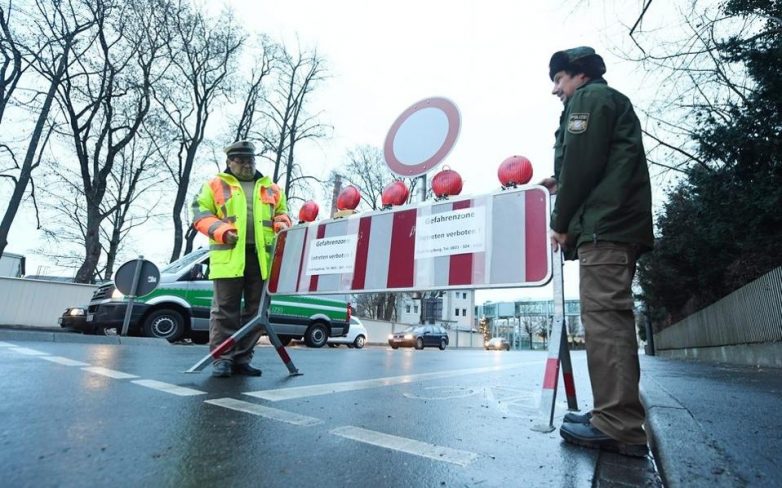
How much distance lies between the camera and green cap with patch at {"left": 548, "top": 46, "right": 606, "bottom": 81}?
2.46 meters

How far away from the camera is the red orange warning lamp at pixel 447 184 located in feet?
11.7

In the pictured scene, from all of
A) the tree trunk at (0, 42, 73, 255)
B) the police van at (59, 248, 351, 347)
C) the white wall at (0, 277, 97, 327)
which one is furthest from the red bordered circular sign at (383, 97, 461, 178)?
the tree trunk at (0, 42, 73, 255)

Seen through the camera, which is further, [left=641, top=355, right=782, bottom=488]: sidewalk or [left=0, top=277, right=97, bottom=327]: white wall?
[left=0, top=277, right=97, bottom=327]: white wall

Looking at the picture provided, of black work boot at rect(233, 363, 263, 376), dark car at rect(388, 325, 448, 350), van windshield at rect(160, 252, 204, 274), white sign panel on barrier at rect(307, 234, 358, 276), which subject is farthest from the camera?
dark car at rect(388, 325, 448, 350)

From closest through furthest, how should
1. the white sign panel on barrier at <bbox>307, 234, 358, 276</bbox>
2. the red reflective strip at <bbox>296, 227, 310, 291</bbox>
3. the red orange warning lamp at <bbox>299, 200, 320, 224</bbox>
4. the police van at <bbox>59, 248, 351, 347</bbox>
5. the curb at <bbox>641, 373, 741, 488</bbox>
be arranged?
the curb at <bbox>641, 373, 741, 488</bbox> → the white sign panel on barrier at <bbox>307, 234, 358, 276</bbox> → the red reflective strip at <bbox>296, 227, 310, 291</bbox> → the red orange warning lamp at <bbox>299, 200, 320, 224</bbox> → the police van at <bbox>59, 248, 351, 347</bbox>

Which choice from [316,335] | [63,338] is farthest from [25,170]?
[316,335]

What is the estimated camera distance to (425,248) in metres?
3.57

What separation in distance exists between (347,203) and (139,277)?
A: 21.4ft

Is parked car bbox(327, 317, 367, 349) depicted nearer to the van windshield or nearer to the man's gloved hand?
the van windshield

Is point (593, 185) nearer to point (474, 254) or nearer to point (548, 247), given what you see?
point (548, 247)

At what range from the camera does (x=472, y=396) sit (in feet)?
12.4

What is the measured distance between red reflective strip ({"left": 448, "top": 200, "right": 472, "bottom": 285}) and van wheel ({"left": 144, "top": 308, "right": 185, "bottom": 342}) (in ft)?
31.0

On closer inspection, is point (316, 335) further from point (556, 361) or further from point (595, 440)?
point (595, 440)

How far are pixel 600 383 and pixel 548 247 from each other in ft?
3.39
